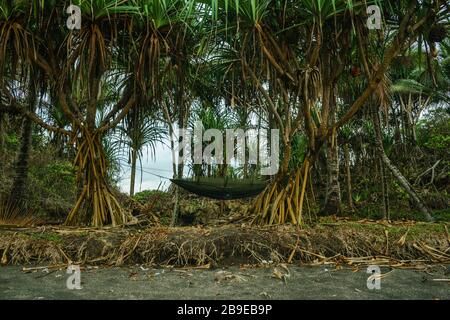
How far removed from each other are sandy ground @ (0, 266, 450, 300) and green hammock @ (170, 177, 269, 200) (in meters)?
2.07

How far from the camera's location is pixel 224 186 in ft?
18.0

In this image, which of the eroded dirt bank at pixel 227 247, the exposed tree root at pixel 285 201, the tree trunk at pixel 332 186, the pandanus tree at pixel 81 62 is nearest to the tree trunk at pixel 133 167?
the pandanus tree at pixel 81 62

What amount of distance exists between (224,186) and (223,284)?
8.80ft

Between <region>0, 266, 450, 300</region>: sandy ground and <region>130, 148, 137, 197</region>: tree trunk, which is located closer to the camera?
<region>0, 266, 450, 300</region>: sandy ground

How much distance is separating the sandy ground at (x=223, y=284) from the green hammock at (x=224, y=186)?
207cm

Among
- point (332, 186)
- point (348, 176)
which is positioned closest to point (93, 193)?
point (332, 186)

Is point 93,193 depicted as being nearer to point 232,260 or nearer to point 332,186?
point 232,260

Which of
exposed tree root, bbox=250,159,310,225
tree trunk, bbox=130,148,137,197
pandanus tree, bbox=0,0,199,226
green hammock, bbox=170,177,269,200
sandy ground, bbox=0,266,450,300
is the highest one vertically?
pandanus tree, bbox=0,0,199,226

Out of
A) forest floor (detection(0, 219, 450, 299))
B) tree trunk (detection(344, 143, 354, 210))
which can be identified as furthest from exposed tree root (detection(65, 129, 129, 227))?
tree trunk (detection(344, 143, 354, 210))

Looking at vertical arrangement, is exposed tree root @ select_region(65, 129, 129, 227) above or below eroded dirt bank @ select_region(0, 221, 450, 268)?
above

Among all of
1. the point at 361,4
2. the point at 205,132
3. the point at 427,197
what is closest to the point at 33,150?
the point at 205,132

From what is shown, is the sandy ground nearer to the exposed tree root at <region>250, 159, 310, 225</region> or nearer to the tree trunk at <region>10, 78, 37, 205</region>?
the exposed tree root at <region>250, 159, 310, 225</region>

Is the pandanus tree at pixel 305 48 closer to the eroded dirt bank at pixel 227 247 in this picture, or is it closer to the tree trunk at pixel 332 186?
the eroded dirt bank at pixel 227 247

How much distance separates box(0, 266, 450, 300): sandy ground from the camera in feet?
8.34
